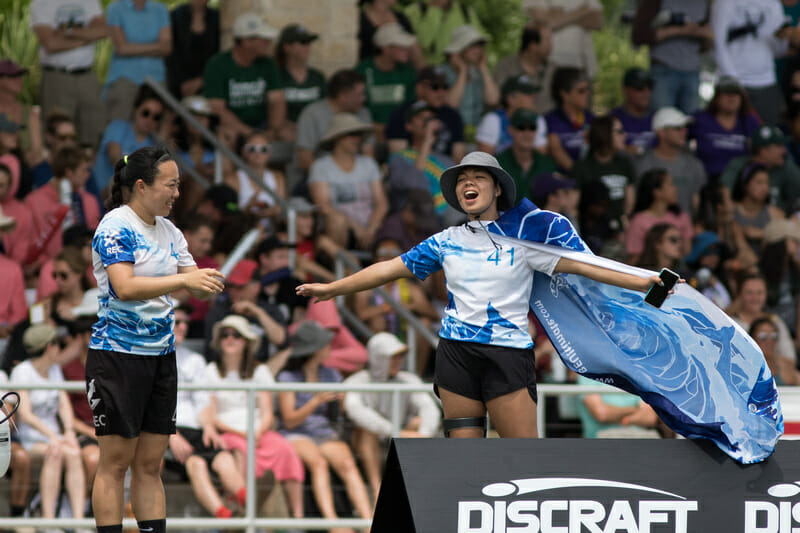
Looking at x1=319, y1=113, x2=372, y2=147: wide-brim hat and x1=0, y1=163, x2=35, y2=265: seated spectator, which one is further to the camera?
x1=319, y1=113, x2=372, y2=147: wide-brim hat

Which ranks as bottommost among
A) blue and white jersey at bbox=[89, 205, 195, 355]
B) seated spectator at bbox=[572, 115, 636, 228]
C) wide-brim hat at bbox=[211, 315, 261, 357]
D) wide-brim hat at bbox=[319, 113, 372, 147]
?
wide-brim hat at bbox=[211, 315, 261, 357]

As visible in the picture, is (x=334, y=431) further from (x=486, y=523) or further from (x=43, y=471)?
(x=486, y=523)

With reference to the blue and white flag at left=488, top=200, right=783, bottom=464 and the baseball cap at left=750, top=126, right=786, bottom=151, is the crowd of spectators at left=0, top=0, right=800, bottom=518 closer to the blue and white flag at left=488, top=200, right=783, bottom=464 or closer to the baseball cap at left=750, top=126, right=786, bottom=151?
the baseball cap at left=750, top=126, right=786, bottom=151

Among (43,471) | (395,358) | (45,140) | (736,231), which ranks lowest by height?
(43,471)

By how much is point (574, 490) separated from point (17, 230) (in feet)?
18.2

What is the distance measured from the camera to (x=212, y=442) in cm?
739

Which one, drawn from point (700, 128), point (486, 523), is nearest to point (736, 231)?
point (700, 128)

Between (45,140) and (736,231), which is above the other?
(45,140)

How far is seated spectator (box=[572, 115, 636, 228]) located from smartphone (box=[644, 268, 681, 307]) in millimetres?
5449

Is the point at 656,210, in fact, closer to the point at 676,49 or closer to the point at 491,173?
the point at 676,49

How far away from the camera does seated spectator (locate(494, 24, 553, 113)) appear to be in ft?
37.7

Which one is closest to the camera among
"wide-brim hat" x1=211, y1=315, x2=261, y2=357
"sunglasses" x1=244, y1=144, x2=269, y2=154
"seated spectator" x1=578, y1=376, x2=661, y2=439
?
"seated spectator" x1=578, y1=376, x2=661, y2=439

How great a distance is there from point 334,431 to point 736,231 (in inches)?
187

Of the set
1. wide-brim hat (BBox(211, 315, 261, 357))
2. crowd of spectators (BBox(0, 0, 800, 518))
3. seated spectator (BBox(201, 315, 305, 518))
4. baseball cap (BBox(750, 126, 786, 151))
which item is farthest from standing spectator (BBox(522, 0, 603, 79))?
seated spectator (BBox(201, 315, 305, 518))
